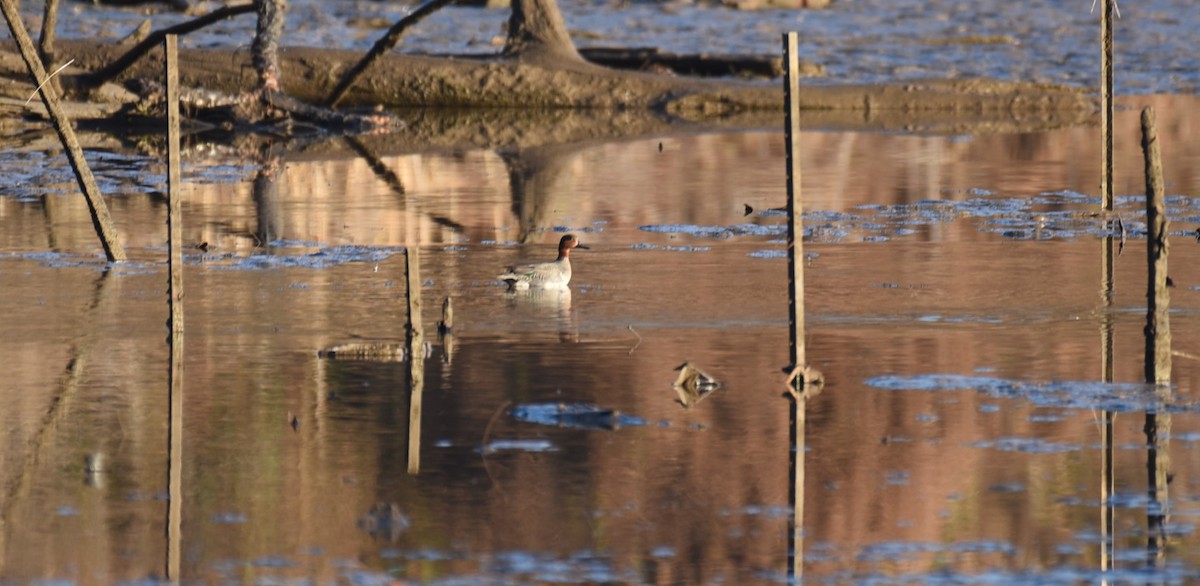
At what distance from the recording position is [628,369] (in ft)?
38.5

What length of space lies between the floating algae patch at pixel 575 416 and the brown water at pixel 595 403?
11cm

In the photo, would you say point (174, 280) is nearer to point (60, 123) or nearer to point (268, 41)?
point (60, 123)

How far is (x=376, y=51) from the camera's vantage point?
26906mm

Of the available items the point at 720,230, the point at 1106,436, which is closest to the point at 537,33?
the point at 720,230

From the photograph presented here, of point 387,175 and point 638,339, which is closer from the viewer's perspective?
point 638,339

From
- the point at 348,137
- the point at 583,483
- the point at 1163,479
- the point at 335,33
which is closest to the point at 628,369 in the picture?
the point at 583,483

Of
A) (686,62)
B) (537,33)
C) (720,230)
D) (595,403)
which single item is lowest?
(595,403)

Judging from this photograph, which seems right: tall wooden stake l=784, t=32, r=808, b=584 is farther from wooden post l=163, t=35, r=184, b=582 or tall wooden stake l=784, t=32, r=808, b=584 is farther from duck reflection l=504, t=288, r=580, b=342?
wooden post l=163, t=35, r=184, b=582

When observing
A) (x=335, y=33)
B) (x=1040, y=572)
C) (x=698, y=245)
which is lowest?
(x=1040, y=572)

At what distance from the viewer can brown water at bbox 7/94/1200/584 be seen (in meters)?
8.34

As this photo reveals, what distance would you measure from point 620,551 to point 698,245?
29.8 ft

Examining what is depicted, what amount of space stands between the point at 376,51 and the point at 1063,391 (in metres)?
17.1

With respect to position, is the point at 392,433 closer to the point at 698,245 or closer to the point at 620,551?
the point at 620,551

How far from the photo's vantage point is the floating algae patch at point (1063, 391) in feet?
35.0
